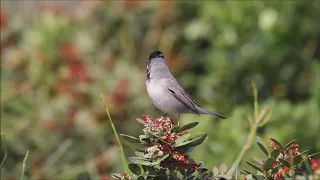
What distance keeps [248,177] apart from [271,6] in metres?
3.63

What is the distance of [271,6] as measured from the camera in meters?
5.32

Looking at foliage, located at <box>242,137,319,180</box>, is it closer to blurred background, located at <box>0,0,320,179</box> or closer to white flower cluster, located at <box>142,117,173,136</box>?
white flower cluster, located at <box>142,117,173,136</box>

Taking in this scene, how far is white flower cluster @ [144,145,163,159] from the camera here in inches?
75.8

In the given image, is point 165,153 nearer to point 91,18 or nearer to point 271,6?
point 271,6

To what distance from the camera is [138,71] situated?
536 centimetres

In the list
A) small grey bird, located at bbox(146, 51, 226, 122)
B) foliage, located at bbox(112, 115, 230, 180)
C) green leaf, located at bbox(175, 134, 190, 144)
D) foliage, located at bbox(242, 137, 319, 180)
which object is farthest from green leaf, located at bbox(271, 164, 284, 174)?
small grey bird, located at bbox(146, 51, 226, 122)

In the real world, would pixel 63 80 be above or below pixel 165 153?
Answer: above

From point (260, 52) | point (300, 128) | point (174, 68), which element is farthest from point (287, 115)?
point (174, 68)

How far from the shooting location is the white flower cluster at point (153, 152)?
1926 mm

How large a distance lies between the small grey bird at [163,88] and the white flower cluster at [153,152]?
0.66m

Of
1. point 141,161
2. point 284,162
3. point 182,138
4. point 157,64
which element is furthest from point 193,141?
point 157,64

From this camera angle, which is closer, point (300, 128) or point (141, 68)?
point (300, 128)

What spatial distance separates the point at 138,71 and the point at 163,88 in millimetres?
2743

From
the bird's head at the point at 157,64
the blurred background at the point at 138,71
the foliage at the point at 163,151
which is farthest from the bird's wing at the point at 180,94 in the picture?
the blurred background at the point at 138,71
